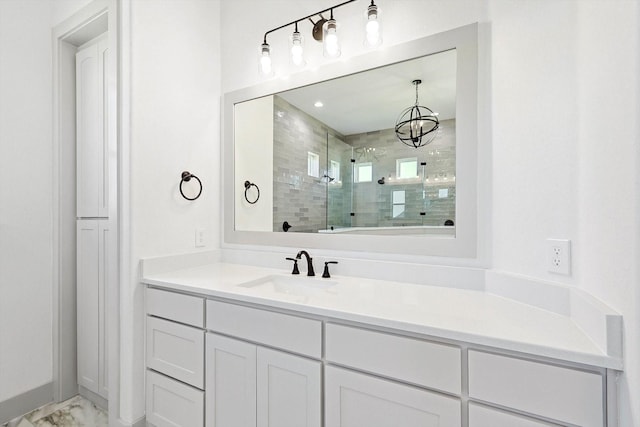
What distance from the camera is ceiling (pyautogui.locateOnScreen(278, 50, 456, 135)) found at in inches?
55.9

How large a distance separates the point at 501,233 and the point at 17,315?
2570mm

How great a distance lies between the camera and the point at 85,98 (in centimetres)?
196

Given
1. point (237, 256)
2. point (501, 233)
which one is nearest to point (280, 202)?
point (237, 256)

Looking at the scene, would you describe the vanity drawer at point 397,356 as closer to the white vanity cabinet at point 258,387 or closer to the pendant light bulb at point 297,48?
the white vanity cabinet at point 258,387

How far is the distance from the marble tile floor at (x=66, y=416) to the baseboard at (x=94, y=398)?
0.05ft

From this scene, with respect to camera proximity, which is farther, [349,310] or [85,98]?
[85,98]

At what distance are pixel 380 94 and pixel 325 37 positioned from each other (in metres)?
0.41

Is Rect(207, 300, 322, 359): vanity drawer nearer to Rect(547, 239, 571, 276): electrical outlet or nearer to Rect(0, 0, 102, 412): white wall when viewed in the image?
Rect(547, 239, 571, 276): electrical outlet

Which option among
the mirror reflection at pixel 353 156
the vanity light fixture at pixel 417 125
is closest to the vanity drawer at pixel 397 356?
the mirror reflection at pixel 353 156

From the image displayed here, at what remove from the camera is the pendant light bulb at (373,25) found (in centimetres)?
146

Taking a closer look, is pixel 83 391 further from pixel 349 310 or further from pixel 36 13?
pixel 36 13

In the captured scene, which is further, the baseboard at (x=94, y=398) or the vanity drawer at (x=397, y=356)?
the baseboard at (x=94, y=398)

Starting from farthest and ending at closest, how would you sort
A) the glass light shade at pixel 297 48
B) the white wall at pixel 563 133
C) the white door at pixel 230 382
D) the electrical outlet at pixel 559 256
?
the glass light shade at pixel 297 48 → the white door at pixel 230 382 → the electrical outlet at pixel 559 256 → the white wall at pixel 563 133

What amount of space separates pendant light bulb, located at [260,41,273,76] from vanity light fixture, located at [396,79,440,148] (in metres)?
0.84
